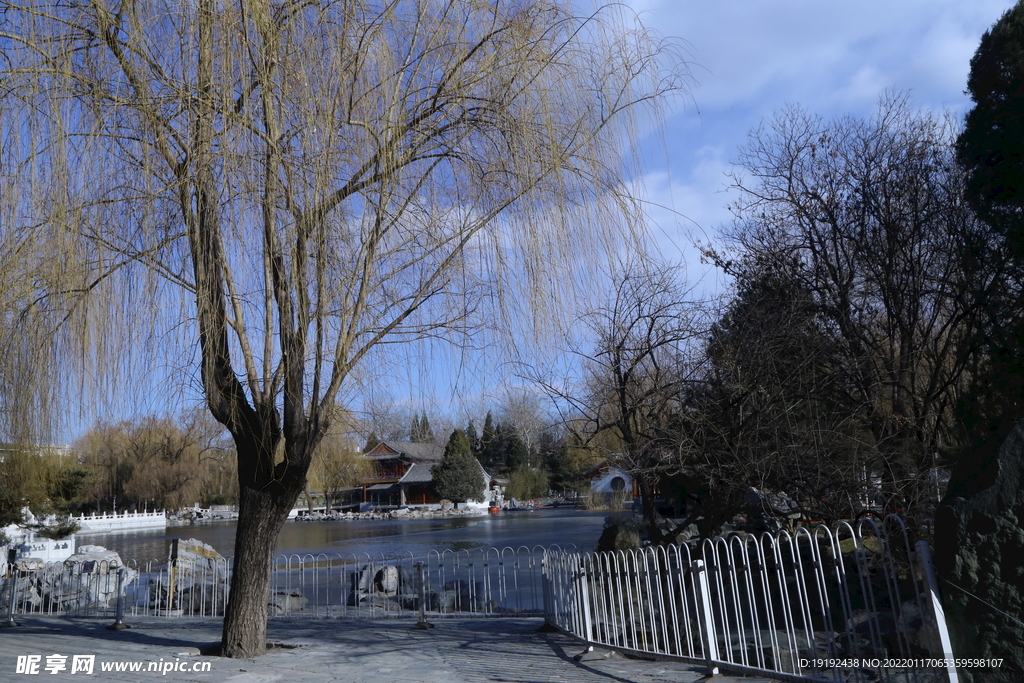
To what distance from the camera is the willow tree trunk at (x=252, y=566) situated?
689 centimetres

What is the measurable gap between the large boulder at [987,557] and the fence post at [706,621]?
220 cm

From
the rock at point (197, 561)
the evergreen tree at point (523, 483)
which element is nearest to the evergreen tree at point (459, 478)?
the evergreen tree at point (523, 483)

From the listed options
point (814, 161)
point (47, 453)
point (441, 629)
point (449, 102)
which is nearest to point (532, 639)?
point (441, 629)

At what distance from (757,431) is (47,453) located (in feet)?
23.9

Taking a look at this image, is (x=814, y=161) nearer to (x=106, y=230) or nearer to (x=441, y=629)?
(x=441, y=629)

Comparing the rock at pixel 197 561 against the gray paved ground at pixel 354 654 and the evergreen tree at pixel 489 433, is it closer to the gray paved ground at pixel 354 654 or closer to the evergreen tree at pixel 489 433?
the gray paved ground at pixel 354 654

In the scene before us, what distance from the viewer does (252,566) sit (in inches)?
272

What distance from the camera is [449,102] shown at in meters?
5.86

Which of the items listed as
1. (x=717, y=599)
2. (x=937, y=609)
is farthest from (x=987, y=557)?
(x=717, y=599)

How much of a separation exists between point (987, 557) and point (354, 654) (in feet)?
19.8

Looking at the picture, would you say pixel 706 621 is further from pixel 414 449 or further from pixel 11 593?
pixel 414 449

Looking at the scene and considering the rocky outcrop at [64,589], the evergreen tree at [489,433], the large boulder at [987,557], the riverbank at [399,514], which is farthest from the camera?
the riverbank at [399,514]

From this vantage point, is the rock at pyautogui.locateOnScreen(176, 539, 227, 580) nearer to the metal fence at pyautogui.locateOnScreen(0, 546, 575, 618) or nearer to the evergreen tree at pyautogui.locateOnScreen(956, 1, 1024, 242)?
the metal fence at pyautogui.locateOnScreen(0, 546, 575, 618)

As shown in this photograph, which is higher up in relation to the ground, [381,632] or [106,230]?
[106,230]
